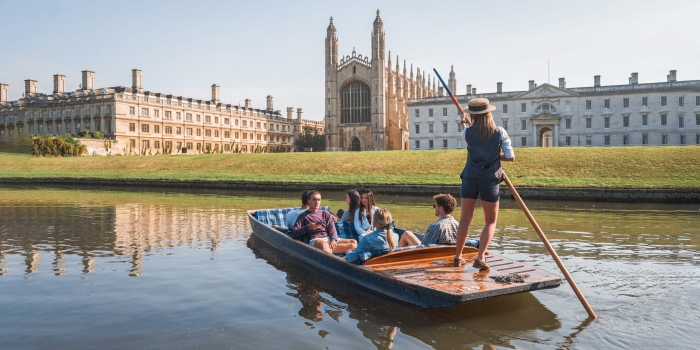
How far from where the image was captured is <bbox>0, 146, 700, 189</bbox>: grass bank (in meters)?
30.5

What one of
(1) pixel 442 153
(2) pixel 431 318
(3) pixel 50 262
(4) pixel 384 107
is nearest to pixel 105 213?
(3) pixel 50 262

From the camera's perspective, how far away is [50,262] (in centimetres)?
1028

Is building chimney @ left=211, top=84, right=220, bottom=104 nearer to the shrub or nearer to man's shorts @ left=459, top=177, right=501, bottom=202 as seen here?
the shrub

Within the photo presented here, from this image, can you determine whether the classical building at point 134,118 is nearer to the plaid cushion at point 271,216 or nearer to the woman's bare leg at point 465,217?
the plaid cushion at point 271,216

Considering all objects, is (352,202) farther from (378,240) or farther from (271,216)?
(271,216)

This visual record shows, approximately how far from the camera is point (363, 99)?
8375cm

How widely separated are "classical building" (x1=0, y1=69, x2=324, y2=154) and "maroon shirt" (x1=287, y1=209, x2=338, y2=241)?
66178 millimetres

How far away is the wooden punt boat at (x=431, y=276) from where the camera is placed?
21.6ft

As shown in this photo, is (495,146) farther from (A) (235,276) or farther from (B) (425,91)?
(B) (425,91)

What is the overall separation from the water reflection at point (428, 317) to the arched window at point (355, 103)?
7580 centimetres

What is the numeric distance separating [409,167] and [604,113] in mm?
39335

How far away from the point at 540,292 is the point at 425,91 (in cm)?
9849

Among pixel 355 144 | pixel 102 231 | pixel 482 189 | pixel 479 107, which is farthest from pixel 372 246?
pixel 355 144

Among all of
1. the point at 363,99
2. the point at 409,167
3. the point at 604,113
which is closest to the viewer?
the point at 409,167
